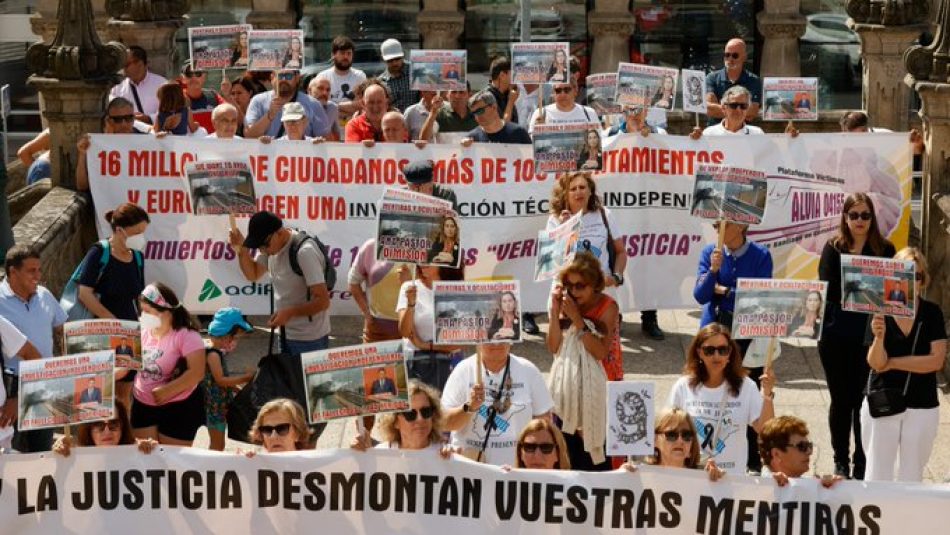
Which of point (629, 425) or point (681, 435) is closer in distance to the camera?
point (629, 425)

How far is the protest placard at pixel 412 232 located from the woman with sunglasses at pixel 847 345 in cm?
219

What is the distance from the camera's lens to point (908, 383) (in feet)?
34.9

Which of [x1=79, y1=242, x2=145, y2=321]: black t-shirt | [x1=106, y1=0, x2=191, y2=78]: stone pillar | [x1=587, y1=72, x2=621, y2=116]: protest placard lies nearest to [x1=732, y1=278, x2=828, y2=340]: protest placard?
[x1=79, y1=242, x2=145, y2=321]: black t-shirt

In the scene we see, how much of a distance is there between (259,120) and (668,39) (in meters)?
8.68

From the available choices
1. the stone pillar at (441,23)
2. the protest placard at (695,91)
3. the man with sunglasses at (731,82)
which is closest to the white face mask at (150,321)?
the protest placard at (695,91)

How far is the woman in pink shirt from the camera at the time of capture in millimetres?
10688

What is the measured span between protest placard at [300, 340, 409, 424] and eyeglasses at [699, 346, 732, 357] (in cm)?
162

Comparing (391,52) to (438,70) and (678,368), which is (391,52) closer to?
(438,70)

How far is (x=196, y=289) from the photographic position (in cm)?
1432

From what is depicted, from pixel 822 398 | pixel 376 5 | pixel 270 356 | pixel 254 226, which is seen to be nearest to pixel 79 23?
pixel 254 226

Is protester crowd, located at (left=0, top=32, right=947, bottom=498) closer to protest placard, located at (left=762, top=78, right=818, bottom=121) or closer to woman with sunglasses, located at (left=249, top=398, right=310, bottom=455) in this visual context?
woman with sunglasses, located at (left=249, top=398, right=310, bottom=455)

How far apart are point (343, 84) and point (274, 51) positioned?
4.56ft

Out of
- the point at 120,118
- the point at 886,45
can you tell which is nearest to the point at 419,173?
the point at 120,118

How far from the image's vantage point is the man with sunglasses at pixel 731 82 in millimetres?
15672
